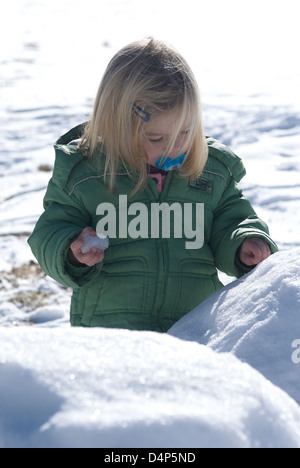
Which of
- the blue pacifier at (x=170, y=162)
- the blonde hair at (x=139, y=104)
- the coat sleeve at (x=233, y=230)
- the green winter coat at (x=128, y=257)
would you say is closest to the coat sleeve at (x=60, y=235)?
the green winter coat at (x=128, y=257)

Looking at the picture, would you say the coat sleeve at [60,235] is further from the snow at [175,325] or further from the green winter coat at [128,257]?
the snow at [175,325]

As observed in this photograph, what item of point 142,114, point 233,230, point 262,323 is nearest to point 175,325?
point 262,323

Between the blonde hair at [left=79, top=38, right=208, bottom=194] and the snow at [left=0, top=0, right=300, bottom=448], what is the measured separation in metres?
0.56

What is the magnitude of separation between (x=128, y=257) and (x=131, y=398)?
1295 millimetres

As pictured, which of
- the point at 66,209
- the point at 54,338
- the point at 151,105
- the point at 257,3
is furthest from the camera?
the point at 257,3

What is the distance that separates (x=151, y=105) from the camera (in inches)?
86.5

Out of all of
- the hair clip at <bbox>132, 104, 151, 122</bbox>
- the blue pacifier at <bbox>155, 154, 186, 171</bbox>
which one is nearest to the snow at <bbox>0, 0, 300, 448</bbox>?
the blue pacifier at <bbox>155, 154, 186, 171</bbox>

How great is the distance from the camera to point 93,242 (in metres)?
2.18

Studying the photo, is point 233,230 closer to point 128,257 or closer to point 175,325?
point 128,257
